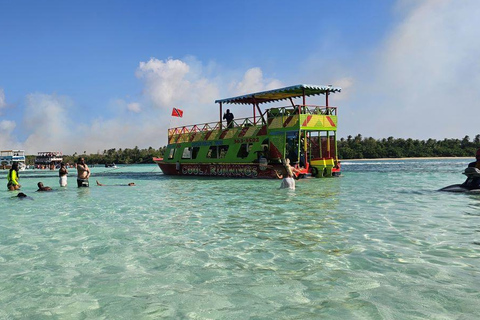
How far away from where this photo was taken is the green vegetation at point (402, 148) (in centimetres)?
10612

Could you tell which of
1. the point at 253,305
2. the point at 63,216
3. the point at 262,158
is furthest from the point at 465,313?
the point at 262,158

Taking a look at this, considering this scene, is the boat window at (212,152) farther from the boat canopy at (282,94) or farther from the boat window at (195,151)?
the boat canopy at (282,94)

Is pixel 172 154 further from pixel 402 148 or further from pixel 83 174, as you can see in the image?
pixel 402 148

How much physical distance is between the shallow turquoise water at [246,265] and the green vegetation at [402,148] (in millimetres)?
100129

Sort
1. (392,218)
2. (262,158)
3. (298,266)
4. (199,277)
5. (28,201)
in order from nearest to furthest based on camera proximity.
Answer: (199,277), (298,266), (392,218), (28,201), (262,158)

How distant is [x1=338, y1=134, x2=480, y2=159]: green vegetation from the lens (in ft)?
348

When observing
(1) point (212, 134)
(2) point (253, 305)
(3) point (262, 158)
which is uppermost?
(1) point (212, 134)

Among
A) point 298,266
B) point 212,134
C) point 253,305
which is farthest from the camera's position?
point 212,134

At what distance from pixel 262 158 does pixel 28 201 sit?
1211 centimetres

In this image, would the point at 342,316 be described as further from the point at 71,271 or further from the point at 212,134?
the point at 212,134

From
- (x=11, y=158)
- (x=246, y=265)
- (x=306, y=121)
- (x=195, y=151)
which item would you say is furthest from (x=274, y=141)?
(x=11, y=158)

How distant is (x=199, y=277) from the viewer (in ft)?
15.2

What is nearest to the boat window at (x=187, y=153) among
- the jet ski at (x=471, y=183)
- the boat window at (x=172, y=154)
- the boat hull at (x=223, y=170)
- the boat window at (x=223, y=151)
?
the boat hull at (x=223, y=170)

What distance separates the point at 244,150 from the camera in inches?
952
